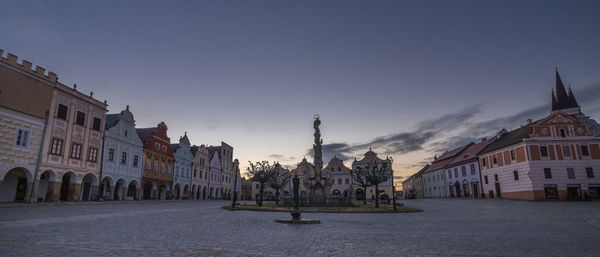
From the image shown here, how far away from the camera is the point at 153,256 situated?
6641 millimetres

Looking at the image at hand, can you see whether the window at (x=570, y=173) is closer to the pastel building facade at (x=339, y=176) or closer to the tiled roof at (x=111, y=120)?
the pastel building facade at (x=339, y=176)

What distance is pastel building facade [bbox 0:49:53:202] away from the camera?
87.1ft

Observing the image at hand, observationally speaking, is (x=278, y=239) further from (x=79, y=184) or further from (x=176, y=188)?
(x=176, y=188)

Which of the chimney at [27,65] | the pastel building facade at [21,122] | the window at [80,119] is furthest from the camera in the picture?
the window at [80,119]

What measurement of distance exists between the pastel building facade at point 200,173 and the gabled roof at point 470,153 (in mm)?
49929

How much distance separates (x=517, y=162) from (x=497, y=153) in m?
4.99

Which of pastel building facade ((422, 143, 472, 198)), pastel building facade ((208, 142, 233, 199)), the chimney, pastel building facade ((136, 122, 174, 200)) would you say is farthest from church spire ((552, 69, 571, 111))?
the chimney

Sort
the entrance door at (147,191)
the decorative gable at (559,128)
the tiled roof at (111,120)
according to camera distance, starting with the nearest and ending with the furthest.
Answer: the tiled roof at (111,120) < the decorative gable at (559,128) < the entrance door at (147,191)

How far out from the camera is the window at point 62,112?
31325 millimetres

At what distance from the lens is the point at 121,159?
39969 millimetres

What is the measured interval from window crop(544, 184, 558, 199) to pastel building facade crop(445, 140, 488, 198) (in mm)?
12528

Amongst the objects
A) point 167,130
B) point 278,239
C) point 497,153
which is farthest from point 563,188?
point 167,130

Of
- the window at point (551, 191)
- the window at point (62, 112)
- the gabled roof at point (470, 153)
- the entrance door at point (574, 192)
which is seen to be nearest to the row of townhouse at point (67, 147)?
the window at point (62, 112)

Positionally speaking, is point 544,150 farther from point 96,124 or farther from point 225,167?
point 225,167
